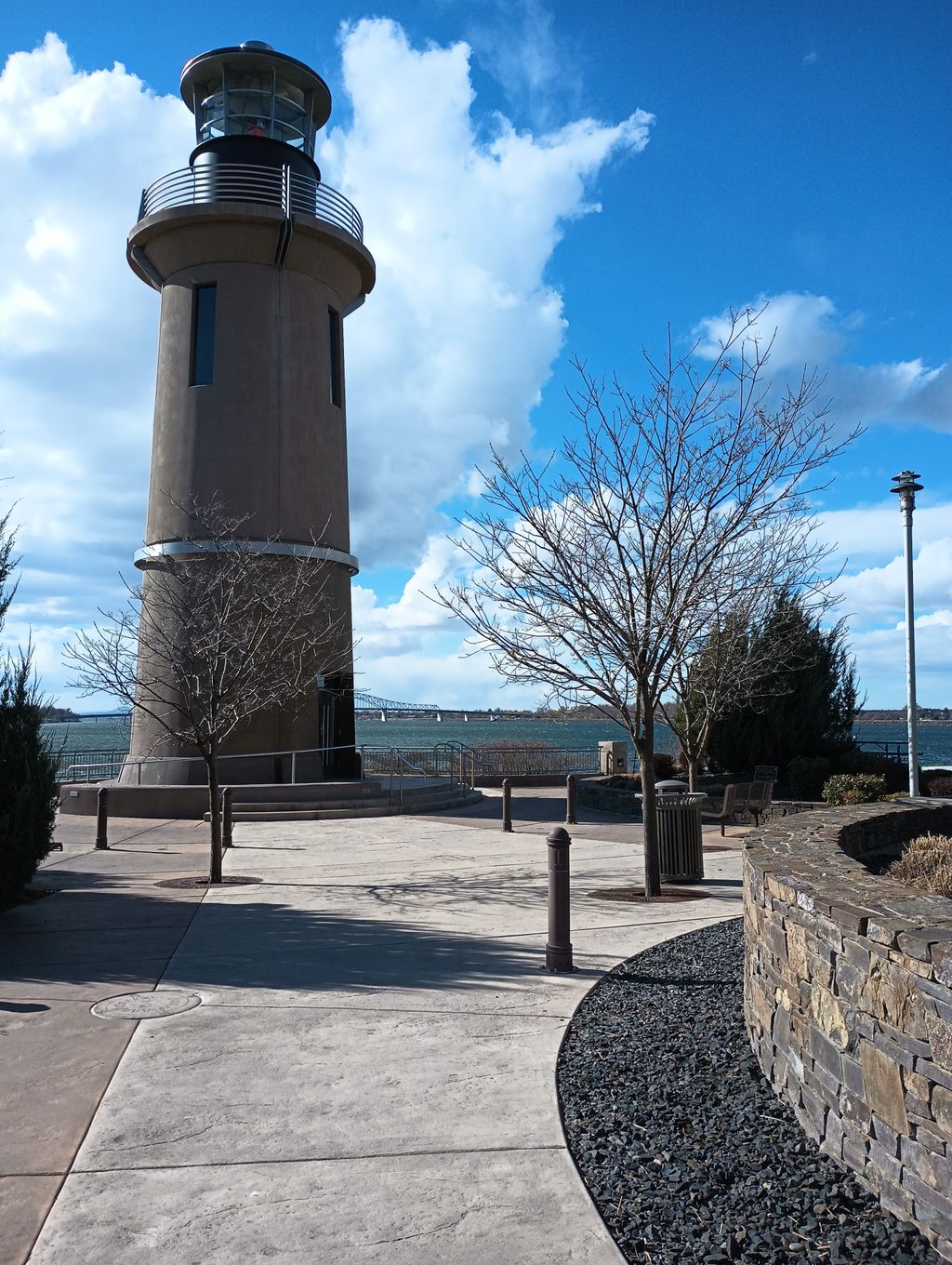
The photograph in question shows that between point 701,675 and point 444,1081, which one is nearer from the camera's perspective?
point 444,1081

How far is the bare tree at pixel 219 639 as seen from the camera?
12992mm

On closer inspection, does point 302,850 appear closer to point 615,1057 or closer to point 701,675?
point 701,675

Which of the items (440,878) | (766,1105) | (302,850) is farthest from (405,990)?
(302,850)

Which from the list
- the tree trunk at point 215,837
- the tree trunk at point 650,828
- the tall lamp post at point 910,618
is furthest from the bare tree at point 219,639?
the tall lamp post at point 910,618

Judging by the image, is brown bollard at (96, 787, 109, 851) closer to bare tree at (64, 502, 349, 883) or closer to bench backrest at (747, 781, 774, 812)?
bare tree at (64, 502, 349, 883)

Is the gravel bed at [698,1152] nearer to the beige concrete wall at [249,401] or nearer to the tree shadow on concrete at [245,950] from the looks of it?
the tree shadow on concrete at [245,950]

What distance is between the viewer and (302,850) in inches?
600

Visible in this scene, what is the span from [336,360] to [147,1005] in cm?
2058

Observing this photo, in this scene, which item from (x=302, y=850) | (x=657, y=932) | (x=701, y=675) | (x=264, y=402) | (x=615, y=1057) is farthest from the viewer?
(x=264, y=402)

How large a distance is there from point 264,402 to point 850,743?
50.8 feet

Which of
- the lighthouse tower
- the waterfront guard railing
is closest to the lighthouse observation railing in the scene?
the lighthouse tower

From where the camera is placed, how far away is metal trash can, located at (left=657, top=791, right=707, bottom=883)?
11.6 m

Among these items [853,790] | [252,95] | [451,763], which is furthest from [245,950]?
[252,95]

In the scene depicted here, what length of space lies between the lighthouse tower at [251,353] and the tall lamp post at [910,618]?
11.7m
